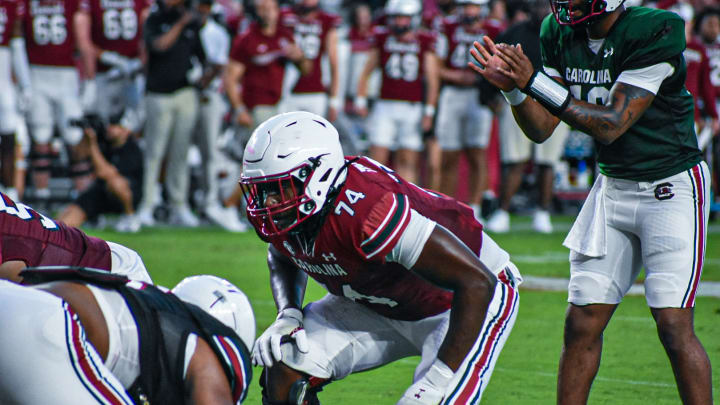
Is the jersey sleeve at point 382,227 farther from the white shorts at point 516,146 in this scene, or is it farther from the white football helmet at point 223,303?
the white shorts at point 516,146

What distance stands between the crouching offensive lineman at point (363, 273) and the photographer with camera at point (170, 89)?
22.7 ft

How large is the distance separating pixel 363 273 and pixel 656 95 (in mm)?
1289

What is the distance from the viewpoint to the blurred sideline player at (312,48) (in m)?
11.4

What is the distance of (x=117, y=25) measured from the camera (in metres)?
11.2

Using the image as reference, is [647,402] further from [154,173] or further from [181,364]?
[154,173]

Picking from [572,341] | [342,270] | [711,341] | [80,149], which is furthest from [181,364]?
[80,149]

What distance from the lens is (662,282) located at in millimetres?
3951

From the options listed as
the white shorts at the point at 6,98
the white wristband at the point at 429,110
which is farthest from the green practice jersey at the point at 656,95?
the white shorts at the point at 6,98

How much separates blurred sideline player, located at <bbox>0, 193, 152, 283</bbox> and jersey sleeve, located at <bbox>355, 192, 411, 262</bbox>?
889 mm

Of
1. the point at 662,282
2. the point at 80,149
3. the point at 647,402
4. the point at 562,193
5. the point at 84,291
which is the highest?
the point at 84,291

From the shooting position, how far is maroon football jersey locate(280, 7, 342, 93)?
11.4 meters

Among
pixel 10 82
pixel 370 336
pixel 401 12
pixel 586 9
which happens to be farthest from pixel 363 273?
pixel 10 82

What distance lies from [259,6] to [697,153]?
7.41 m

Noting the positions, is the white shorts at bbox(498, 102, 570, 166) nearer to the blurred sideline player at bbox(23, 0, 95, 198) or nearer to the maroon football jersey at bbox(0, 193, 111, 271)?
the blurred sideline player at bbox(23, 0, 95, 198)
